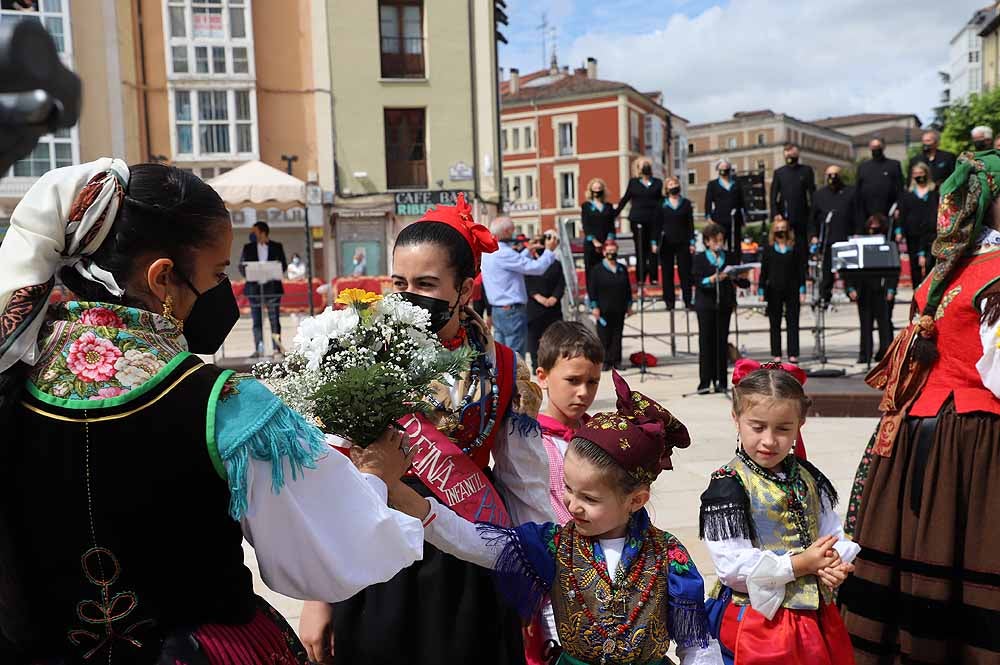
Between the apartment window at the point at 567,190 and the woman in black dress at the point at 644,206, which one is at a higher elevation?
the apartment window at the point at 567,190

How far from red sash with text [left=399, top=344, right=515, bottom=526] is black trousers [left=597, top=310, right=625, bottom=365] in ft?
29.6

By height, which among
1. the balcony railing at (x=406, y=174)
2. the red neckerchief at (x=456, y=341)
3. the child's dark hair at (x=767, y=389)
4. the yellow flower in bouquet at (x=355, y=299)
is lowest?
the child's dark hair at (x=767, y=389)

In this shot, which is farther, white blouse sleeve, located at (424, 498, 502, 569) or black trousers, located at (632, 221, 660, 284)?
black trousers, located at (632, 221, 660, 284)

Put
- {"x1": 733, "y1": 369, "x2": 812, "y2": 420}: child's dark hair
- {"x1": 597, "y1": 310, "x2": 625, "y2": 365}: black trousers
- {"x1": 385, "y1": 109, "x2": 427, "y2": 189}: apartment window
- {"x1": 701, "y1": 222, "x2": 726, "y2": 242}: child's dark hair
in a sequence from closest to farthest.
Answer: {"x1": 733, "y1": 369, "x2": 812, "y2": 420}: child's dark hair < {"x1": 701, "y1": 222, "x2": 726, "y2": 242}: child's dark hair < {"x1": 597, "y1": 310, "x2": 625, "y2": 365}: black trousers < {"x1": 385, "y1": 109, "x2": 427, "y2": 189}: apartment window

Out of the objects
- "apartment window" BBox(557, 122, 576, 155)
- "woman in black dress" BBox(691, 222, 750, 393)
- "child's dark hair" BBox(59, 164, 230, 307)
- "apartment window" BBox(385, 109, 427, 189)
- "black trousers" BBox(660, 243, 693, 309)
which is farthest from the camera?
"apartment window" BBox(557, 122, 576, 155)

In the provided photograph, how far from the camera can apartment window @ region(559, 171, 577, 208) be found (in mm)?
54969

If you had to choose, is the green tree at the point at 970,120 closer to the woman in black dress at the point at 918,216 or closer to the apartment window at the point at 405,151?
the apartment window at the point at 405,151

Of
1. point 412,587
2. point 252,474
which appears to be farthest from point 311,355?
point 412,587

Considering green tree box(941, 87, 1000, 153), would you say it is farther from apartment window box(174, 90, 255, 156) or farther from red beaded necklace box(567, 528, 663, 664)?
red beaded necklace box(567, 528, 663, 664)

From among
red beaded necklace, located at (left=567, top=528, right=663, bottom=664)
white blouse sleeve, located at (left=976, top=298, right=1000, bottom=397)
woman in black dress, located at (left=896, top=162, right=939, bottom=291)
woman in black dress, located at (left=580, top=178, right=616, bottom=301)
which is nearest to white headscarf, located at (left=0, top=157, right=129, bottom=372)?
red beaded necklace, located at (left=567, top=528, right=663, bottom=664)

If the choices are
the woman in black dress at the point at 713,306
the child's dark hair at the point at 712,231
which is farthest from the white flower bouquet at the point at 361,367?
the child's dark hair at the point at 712,231

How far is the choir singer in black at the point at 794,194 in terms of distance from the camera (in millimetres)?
12812

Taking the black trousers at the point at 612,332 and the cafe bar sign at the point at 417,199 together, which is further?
the cafe bar sign at the point at 417,199

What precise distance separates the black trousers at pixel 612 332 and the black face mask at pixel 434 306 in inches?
352
